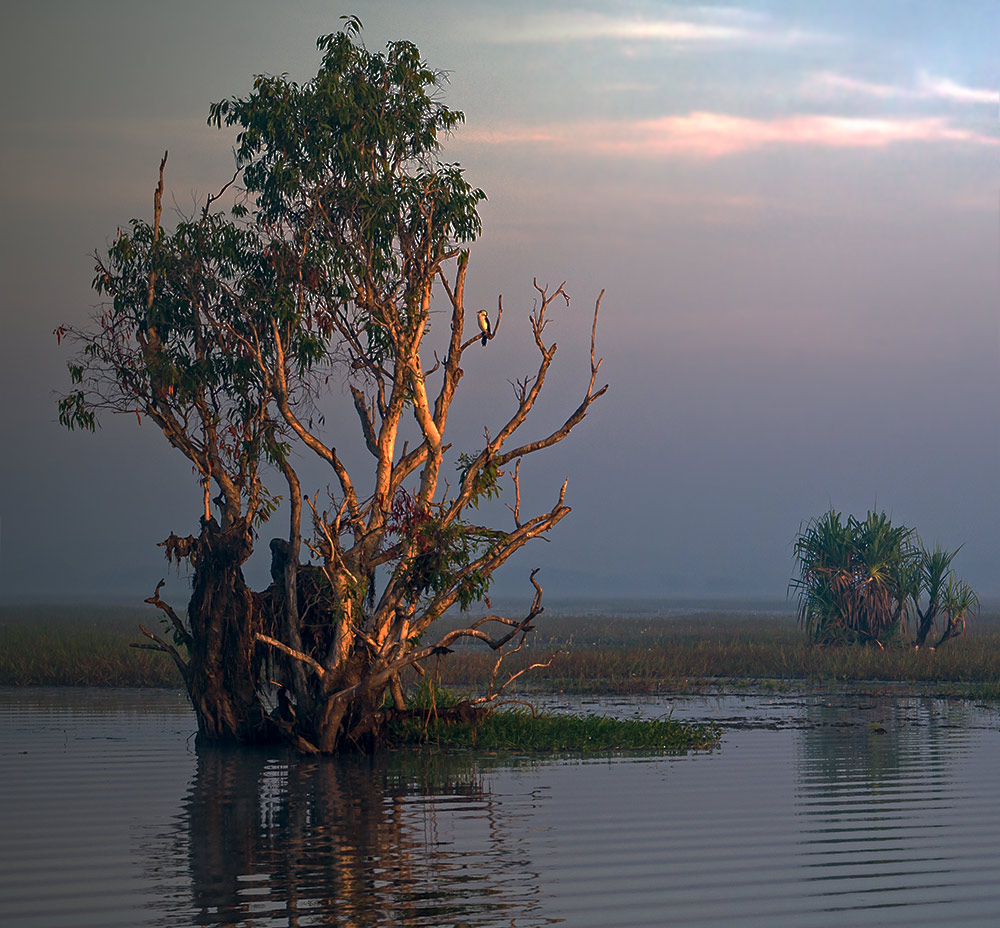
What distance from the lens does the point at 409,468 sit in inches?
755

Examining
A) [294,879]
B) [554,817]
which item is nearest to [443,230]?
[554,817]

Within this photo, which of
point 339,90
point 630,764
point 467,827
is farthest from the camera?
point 339,90

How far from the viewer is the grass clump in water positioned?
61.3 feet

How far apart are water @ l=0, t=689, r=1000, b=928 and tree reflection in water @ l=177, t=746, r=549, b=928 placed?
4 cm

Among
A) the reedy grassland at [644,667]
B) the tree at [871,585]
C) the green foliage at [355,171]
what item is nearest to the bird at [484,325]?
the green foliage at [355,171]

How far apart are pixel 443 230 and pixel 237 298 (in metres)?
3.09

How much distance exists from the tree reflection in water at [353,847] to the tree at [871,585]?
21.2 m

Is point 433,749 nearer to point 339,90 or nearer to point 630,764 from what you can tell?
point 630,764

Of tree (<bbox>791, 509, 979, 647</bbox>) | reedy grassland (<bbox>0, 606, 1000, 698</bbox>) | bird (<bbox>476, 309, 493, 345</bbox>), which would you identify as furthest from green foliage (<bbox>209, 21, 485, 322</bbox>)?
tree (<bbox>791, 509, 979, 647</bbox>)

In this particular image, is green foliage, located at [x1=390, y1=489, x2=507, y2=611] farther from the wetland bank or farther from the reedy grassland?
the reedy grassland

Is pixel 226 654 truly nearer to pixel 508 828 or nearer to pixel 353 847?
pixel 508 828

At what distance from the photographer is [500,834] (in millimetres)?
12461

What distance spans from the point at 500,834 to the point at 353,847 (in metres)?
1.51

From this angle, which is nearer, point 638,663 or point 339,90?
point 339,90
